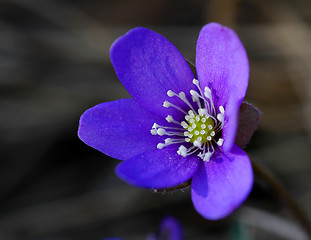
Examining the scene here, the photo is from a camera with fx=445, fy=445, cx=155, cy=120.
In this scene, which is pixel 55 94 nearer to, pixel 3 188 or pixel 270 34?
pixel 3 188

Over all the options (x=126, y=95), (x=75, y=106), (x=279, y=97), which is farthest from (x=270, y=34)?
(x=75, y=106)

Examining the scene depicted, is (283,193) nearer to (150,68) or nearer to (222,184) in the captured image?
(222,184)

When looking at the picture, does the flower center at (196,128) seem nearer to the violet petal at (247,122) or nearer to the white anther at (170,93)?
the white anther at (170,93)

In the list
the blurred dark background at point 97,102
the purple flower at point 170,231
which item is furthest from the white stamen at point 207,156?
the blurred dark background at point 97,102

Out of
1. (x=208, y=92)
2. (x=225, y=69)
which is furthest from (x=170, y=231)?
(x=225, y=69)

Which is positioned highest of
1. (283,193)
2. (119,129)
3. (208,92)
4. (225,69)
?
(225,69)

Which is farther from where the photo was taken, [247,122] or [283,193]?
[283,193]

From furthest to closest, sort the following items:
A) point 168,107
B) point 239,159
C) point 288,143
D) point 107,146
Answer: point 288,143
point 168,107
point 107,146
point 239,159
